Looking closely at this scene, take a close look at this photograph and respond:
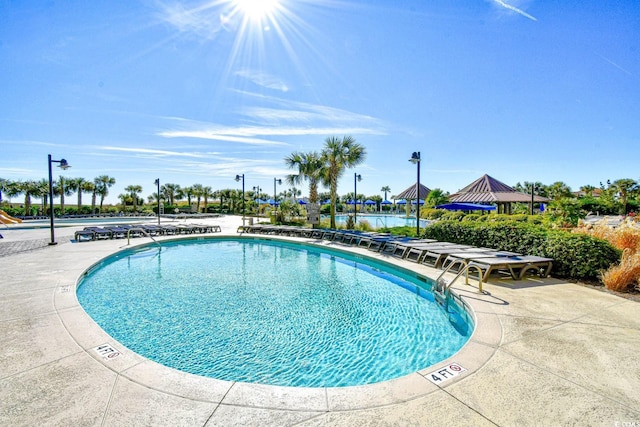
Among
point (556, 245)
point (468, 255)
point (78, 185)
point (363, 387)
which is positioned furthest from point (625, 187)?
point (78, 185)

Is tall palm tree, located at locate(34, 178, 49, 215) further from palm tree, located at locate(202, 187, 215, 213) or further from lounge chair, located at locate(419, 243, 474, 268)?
lounge chair, located at locate(419, 243, 474, 268)

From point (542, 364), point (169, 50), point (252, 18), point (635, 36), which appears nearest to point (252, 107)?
point (169, 50)

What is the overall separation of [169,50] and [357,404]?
12.9m

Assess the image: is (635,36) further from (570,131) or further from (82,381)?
(82,381)

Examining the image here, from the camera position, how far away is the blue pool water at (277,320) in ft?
12.4

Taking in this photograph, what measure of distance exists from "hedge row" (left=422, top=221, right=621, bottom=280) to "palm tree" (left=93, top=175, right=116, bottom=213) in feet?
169

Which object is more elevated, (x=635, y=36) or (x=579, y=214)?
(x=635, y=36)

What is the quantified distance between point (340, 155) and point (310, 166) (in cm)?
228

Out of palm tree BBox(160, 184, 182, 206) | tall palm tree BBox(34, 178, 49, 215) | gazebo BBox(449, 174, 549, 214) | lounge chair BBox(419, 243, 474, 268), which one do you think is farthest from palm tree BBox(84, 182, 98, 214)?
Result: lounge chair BBox(419, 243, 474, 268)

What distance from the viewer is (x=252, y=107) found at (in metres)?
15.5

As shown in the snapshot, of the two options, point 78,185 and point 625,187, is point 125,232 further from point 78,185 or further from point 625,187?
point 625,187

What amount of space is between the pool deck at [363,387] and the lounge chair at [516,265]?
2158 mm

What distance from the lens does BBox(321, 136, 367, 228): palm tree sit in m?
17.2

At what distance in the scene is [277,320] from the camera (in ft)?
17.3
